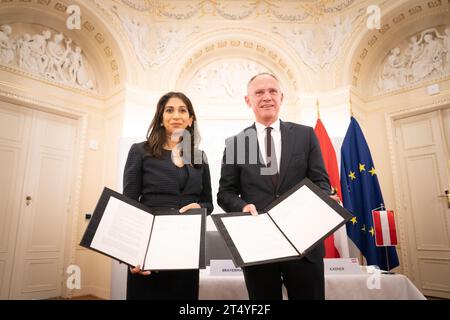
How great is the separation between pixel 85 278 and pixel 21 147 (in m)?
2.33

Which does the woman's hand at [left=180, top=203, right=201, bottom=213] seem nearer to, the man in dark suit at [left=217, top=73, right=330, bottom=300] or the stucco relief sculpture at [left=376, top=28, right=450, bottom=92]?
the man in dark suit at [left=217, top=73, right=330, bottom=300]

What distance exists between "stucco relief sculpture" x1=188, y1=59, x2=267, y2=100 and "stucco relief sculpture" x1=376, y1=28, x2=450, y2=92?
7.85ft

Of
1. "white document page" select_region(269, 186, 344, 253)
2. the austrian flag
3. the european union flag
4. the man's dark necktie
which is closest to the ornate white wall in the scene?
the european union flag

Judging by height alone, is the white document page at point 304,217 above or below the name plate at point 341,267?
above

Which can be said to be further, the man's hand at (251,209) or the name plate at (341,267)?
the name plate at (341,267)

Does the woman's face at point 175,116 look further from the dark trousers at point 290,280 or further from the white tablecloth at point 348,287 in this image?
the white tablecloth at point 348,287

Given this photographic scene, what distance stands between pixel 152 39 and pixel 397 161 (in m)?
5.05

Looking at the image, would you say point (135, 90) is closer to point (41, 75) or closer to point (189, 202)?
point (41, 75)

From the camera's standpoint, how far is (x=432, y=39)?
A: 5.29 m

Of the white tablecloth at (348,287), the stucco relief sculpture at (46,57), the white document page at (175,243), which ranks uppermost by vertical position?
the stucco relief sculpture at (46,57)

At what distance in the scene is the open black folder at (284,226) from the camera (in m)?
1.15

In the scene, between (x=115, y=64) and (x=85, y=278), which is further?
(x=115, y=64)

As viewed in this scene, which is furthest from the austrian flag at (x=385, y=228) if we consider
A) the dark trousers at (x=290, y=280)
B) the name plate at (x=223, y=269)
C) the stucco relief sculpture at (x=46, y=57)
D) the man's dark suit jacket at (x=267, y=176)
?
the stucco relief sculpture at (x=46, y=57)

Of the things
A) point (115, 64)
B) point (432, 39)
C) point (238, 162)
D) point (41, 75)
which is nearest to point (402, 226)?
point (432, 39)
